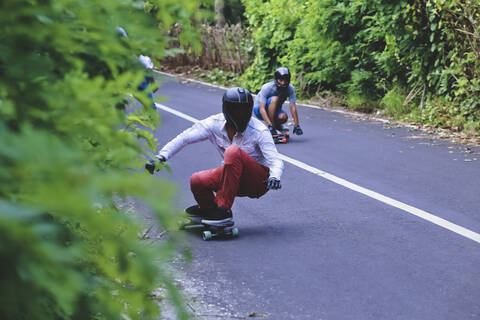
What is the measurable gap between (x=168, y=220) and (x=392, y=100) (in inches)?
544

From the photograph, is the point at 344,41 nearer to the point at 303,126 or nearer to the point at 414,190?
the point at 303,126

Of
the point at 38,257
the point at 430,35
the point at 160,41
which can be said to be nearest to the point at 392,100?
the point at 430,35

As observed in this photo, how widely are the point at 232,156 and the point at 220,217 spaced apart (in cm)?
53

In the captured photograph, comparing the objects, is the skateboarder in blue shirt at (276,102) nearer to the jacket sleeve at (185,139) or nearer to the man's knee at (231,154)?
the jacket sleeve at (185,139)

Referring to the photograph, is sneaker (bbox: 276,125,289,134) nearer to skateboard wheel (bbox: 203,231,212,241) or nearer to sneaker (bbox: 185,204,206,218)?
sneaker (bbox: 185,204,206,218)

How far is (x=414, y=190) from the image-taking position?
8070mm

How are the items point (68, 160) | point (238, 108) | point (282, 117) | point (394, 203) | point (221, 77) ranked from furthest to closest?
point (221, 77) → point (282, 117) → point (394, 203) → point (238, 108) → point (68, 160)

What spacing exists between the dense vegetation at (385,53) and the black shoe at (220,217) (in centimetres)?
698

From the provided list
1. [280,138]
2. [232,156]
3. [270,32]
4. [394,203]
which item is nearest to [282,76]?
[280,138]

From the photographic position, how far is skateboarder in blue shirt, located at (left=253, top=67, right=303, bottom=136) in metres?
12.2

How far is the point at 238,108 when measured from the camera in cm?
638

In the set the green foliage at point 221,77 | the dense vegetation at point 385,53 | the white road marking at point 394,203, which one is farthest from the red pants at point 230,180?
the green foliage at point 221,77

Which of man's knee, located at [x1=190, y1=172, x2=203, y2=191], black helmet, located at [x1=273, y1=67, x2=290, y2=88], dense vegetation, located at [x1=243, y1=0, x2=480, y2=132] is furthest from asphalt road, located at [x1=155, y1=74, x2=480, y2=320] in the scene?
dense vegetation, located at [x1=243, y1=0, x2=480, y2=132]

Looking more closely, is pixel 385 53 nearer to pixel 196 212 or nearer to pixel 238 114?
pixel 238 114
